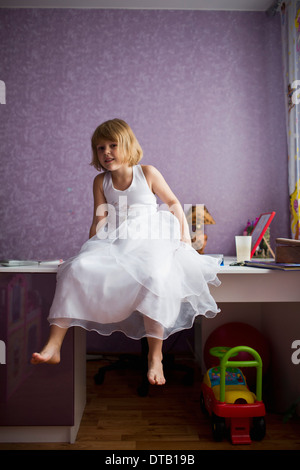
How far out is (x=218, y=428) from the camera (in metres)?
1.40

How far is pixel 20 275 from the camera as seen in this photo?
1.44 meters

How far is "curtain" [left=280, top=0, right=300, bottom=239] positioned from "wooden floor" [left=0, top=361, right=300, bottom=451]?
1.10 metres

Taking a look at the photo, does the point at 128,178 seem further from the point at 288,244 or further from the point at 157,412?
the point at 157,412

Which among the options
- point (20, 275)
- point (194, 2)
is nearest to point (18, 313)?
point (20, 275)

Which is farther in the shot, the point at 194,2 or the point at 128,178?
the point at 194,2

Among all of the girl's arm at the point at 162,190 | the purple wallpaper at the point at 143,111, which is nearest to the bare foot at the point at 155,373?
the girl's arm at the point at 162,190

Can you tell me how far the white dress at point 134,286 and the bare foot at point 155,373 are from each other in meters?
0.10

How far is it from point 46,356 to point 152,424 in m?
0.67

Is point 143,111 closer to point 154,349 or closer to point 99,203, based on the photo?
point 99,203

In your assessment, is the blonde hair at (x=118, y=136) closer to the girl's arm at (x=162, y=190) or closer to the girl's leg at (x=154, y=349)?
the girl's arm at (x=162, y=190)

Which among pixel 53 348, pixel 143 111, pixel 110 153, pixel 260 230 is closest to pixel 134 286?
pixel 53 348

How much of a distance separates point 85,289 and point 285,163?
1.71 metres

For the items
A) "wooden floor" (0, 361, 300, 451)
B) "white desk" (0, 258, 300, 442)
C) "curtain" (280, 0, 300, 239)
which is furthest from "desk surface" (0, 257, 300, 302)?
"curtain" (280, 0, 300, 239)
